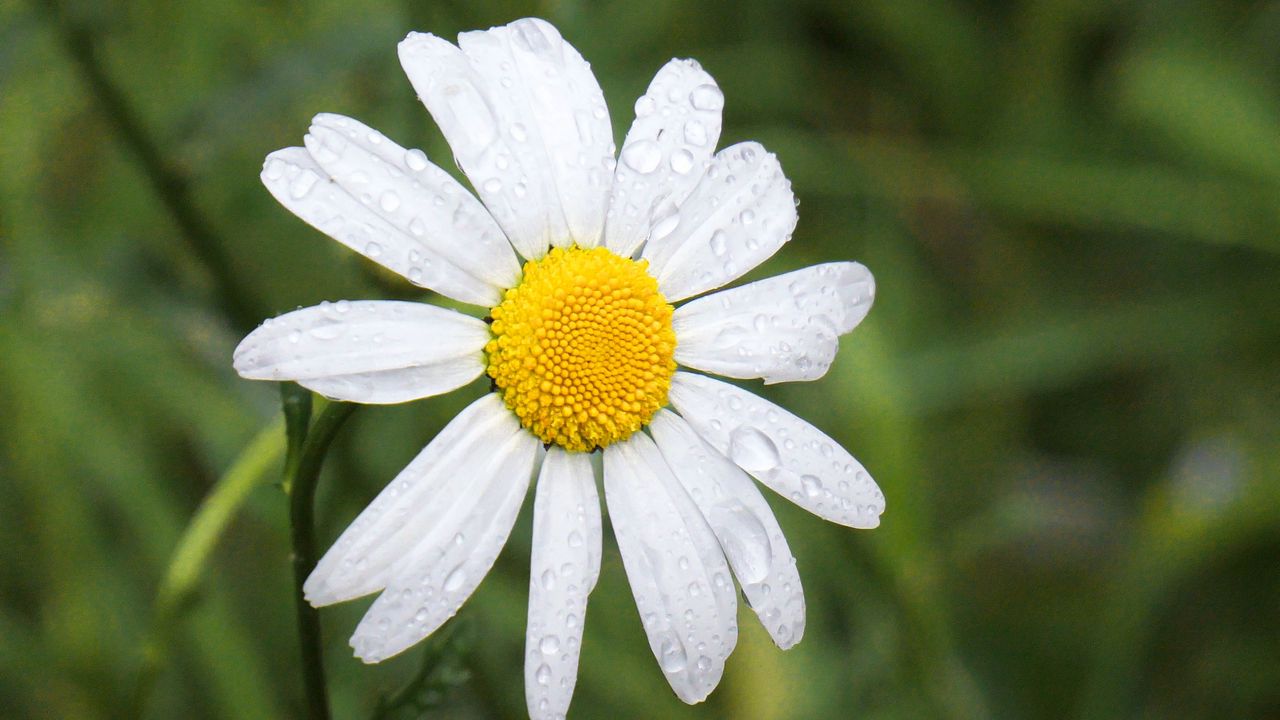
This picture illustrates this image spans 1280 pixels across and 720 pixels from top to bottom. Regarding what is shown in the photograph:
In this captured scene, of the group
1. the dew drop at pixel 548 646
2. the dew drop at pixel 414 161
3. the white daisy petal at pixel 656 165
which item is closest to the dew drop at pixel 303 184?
the dew drop at pixel 414 161

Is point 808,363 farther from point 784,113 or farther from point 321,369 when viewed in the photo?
point 784,113

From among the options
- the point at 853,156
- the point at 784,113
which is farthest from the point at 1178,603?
the point at 784,113

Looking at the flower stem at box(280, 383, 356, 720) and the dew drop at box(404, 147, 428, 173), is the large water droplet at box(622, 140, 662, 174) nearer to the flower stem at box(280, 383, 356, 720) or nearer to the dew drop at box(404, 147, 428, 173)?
the dew drop at box(404, 147, 428, 173)

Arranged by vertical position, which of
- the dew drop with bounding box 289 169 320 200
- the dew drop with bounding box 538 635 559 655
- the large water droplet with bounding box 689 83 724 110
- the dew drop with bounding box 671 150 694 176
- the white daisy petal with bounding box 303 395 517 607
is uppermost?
the dew drop with bounding box 289 169 320 200

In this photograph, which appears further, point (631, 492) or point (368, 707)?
point (368, 707)

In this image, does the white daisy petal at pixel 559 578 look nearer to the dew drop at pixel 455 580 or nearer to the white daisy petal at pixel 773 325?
the dew drop at pixel 455 580

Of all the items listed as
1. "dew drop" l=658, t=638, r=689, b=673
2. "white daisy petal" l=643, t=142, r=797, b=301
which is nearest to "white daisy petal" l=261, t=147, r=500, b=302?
"white daisy petal" l=643, t=142, r=797, b=301
